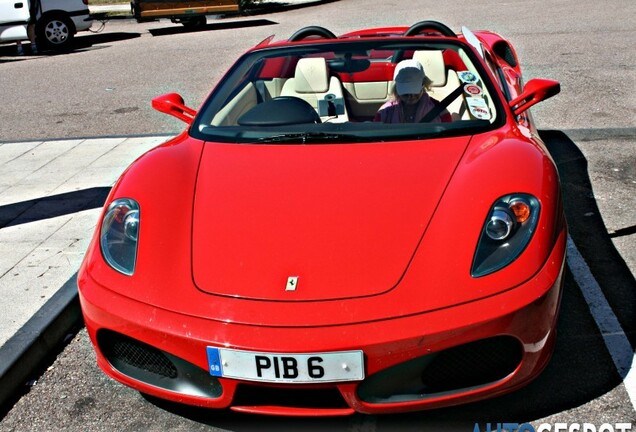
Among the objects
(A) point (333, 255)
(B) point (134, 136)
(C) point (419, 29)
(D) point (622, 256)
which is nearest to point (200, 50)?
(B) point (134, 136)

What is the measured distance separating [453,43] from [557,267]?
1.89 metres

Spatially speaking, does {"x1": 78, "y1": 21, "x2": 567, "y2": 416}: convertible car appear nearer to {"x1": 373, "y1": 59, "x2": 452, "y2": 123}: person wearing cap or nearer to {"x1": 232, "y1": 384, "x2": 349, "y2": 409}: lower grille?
{"x1": 232, "y1": 384, "x2": 349, "y2": 409}: lower grille

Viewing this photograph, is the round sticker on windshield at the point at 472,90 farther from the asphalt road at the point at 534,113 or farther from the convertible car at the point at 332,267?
the asphalt road at the point at 534,113

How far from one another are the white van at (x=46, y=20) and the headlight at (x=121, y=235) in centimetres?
1324

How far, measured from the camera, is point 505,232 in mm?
3150

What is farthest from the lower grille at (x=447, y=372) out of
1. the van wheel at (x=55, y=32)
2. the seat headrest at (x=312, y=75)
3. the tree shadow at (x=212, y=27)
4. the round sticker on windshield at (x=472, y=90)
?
the tree shadow at (x=212, y=27)

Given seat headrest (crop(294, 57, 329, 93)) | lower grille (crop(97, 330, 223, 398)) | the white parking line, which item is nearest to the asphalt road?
the white parking line

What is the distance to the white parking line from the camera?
3371mm

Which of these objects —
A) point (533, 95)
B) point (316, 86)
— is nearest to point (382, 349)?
point (533, 95)

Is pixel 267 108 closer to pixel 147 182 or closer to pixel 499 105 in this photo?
pixel 147 182

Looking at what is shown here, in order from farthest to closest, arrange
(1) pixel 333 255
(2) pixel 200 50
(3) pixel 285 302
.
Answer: (2) pixel 200 50, (1) pixel 333 255, (3) pixel 285 302

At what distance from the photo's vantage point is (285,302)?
2914 mm

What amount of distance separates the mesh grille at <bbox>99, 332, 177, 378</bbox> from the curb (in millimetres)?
657

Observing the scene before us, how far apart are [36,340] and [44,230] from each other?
1639 millimetres
